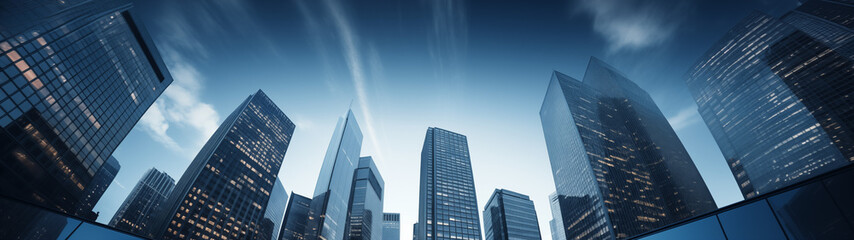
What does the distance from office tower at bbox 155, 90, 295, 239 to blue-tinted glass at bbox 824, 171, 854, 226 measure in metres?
138

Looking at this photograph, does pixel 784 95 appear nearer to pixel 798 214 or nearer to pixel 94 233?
pixel 798 214

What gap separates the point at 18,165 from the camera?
48875 mm

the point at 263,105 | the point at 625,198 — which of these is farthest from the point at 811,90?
the point at 263,105

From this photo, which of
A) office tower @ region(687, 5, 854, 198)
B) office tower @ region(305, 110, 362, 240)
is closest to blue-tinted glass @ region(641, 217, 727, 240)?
office tower @ region(687, 5, 854, 198)

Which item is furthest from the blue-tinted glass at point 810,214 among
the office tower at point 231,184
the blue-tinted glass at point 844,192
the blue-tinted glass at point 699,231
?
the office tower at point 231,184

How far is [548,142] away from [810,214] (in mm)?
176148

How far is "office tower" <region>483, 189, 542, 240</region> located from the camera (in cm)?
14712

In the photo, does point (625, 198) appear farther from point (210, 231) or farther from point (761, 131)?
point (210, 231)

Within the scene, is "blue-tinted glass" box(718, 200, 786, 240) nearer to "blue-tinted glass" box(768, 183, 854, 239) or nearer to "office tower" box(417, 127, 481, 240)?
"blue-tinted glass" box(768, 183, 854, 239)

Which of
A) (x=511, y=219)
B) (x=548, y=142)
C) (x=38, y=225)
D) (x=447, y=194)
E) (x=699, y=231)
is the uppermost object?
(x=548, y=142)

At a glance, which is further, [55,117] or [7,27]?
[55,117]

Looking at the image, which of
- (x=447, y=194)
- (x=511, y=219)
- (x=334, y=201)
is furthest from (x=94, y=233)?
(x=334, y=201)

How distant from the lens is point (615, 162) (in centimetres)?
12788

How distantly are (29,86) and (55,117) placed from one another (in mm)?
7810
